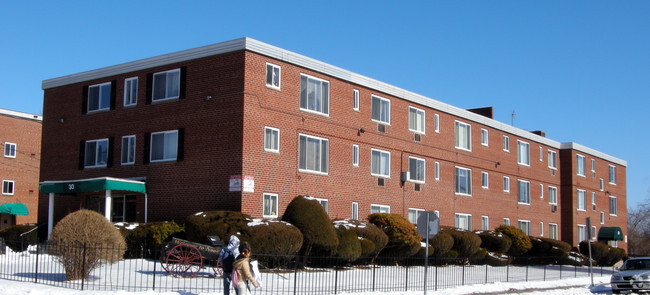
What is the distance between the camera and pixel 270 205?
28.4m

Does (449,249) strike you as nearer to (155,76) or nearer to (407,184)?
(407,184)

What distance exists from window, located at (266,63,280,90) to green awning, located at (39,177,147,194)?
6762 mm

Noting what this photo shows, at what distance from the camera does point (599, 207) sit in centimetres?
5716

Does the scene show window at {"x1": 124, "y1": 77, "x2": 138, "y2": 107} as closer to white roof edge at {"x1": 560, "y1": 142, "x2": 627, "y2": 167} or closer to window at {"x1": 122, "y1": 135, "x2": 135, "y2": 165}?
window at {"x1": 122, "y1": 135, "x2": 135, "y2": 165}

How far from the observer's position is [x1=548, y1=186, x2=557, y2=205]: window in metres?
51.2

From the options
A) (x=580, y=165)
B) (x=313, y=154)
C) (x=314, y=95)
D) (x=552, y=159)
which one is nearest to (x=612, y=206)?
(x=580, y=165)

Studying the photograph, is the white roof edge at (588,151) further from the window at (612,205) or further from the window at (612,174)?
the window at (612,205)

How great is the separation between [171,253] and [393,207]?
1589 cm

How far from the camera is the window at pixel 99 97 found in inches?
1275

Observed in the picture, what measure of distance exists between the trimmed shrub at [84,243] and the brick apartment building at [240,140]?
24.4 feet

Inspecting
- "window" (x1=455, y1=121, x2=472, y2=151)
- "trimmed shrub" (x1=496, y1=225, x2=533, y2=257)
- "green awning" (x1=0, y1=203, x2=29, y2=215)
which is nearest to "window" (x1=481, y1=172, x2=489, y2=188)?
"window" (x1=455, y1=121, x2=472, y2=151)

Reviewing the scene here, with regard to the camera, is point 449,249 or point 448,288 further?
point 449,249

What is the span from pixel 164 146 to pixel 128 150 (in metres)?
2.19

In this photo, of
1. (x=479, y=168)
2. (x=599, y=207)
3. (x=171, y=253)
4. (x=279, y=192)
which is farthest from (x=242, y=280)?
(x=599, y=207)
